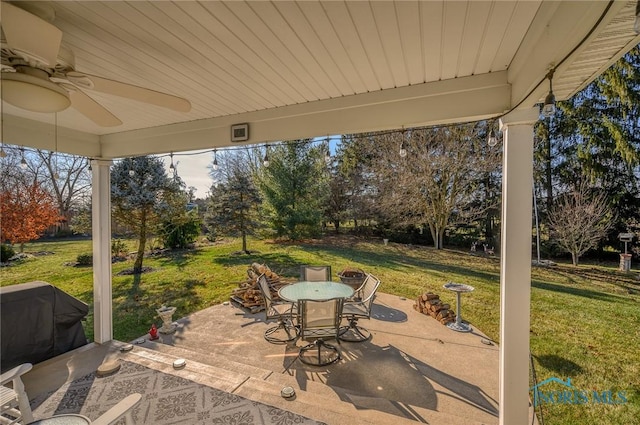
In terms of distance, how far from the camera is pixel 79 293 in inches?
236

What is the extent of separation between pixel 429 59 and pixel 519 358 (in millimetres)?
2154

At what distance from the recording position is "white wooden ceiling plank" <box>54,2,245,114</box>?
138 cm

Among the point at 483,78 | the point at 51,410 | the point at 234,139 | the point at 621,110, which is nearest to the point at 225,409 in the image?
the point at 51,410

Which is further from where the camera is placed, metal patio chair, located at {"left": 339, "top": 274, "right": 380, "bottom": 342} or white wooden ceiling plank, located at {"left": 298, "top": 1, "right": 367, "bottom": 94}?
metal patio chair, located at {"left": 339, "top": 274, "right": 380, "bottom": 342}

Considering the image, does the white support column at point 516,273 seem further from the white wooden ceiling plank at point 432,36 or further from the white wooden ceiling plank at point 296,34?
the white wooden ceiling plank at point 296,34

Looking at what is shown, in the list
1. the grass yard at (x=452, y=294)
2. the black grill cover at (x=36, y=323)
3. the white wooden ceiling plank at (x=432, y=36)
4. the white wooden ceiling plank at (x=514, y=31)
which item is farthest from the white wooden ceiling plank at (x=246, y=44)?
the grass yard at (x=452, y=294)

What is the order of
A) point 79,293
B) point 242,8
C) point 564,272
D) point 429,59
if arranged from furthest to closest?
1. point 564,272
2. point 79,293
3. point 429,59
4. point 242,8

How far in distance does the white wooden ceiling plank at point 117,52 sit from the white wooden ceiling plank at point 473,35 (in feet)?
5.68

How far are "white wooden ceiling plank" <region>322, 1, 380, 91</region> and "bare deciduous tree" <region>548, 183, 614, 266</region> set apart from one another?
7.25m

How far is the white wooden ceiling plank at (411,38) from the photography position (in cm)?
129

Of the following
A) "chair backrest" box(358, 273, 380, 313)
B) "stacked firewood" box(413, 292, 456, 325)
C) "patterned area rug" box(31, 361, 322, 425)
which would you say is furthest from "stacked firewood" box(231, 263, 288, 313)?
"stacked firewood" box(413, 292, 456, 325)

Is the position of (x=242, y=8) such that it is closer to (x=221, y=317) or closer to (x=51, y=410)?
(x=51, y=410)

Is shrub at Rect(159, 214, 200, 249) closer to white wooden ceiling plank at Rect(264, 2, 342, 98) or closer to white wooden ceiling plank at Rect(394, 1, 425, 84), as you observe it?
white wooden ceiling plank at Rect(264, 2, 342, 98)

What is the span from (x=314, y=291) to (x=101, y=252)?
9.60 feet
